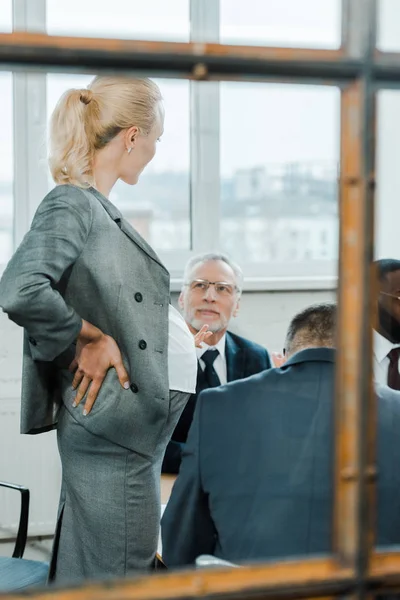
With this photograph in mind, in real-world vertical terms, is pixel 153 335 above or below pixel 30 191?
below

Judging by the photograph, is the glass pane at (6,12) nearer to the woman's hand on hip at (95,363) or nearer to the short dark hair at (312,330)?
the woman's hand on hip at (95,363)

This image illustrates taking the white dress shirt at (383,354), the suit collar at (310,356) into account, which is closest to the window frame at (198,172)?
the white dress shirt at (383,354)

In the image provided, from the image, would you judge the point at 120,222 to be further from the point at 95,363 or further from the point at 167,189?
the point at 167,189

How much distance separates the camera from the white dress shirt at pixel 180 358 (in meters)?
1.85

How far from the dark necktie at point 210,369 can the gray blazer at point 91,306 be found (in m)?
1.01

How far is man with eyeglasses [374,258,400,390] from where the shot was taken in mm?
2389

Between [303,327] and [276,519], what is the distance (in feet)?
1.23

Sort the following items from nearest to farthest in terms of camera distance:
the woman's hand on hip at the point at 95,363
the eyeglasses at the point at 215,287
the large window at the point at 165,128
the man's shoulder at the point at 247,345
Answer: the woman's hand on hip at the point at 95,363, the man's shoulder at the point at 247,345, the eyeglasses at the point at 215,287, the large window at the point at 165,128

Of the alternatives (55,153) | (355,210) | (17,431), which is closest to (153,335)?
(55,153)

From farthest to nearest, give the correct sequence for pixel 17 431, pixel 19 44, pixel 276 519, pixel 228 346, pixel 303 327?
1. pixel 17 431
2. pixel 228 346
3. pixel 303 327
4. pixel 276 519
5. pixel 19 44

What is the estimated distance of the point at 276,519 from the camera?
1419 millimetres

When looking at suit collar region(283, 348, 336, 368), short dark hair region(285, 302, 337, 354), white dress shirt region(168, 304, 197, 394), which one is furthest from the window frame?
suit collar region(283, 348, 336, 368)

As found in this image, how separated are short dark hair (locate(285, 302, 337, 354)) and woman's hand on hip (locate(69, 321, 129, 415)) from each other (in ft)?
1.11

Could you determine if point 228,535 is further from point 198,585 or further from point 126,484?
point 198,585
